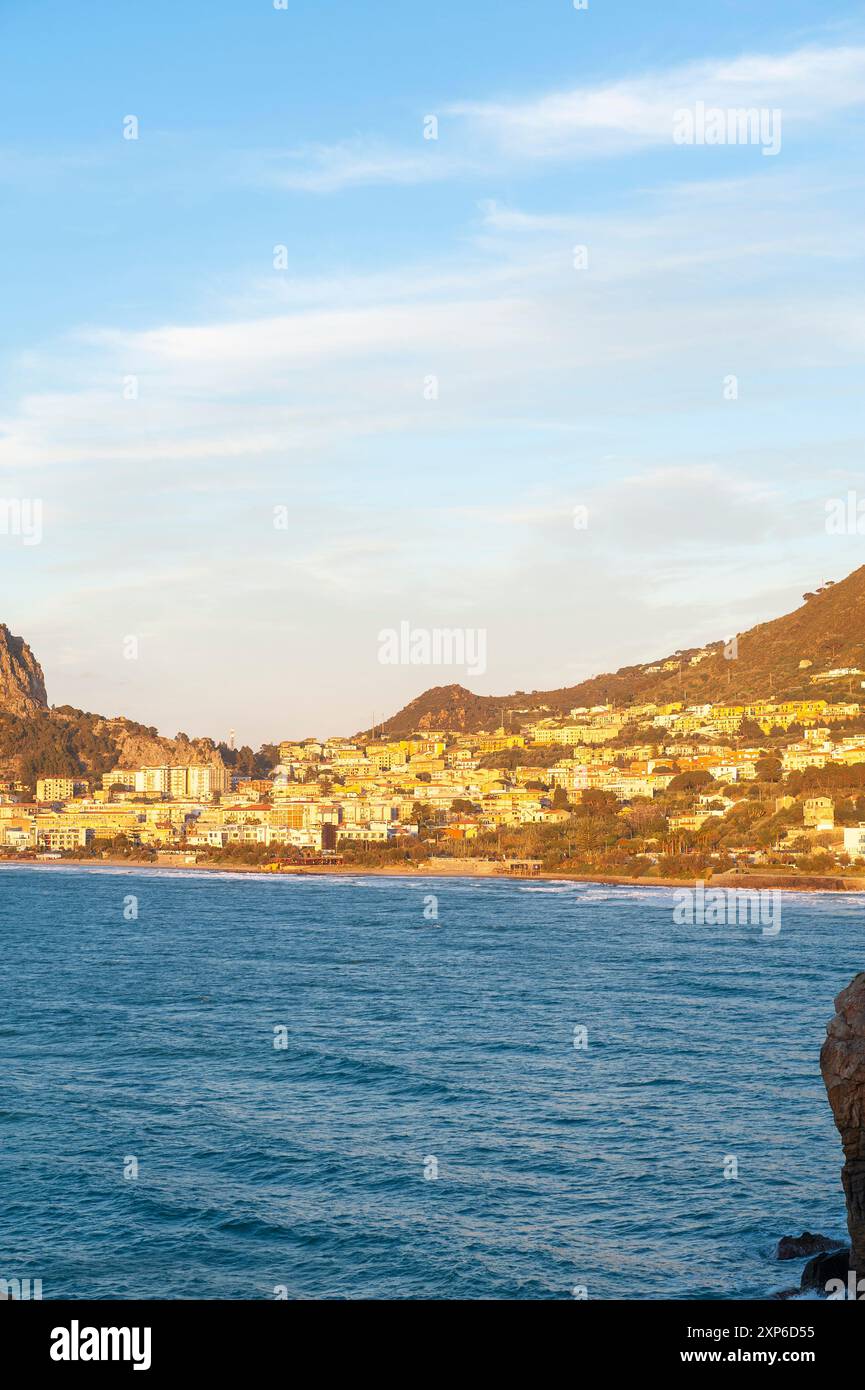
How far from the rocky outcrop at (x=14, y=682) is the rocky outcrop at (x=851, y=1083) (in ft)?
629

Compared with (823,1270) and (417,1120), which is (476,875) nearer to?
(417,1120)

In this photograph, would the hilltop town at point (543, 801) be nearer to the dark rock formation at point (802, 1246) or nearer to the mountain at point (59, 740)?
the mountain at point (59, 740)

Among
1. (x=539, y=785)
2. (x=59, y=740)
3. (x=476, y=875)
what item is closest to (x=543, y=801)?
(x=539, y=785)

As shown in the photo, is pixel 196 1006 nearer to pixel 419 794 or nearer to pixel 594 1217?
pixel 594 1217

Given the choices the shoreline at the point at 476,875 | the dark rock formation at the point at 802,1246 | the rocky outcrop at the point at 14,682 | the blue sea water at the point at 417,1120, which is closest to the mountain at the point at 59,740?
the rocky outcrop at the point at 14,682

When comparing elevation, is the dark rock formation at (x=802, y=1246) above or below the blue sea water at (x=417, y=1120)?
above

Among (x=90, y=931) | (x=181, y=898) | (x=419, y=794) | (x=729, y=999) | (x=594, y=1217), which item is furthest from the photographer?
(x=419, y=794)

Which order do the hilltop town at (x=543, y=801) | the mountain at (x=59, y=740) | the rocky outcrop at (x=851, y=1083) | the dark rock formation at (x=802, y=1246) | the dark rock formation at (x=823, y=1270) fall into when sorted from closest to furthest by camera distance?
the rocky outcrop at (x=851, y=1083) → the dark rock formation at (x=823, y=1270) → the dark rock formation at (x=802, y=1246) → the hilltop town at (x=543, y=801) → the mountain at (x=59, y=740)

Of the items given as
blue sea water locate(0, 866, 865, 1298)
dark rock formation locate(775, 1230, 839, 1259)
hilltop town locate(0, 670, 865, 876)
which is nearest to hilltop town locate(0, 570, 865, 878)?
hilltop town locate(0, 670, 865, 876)

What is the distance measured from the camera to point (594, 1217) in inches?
661

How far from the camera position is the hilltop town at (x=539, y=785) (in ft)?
301

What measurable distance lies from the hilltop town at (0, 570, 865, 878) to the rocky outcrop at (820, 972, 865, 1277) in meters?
69.4
